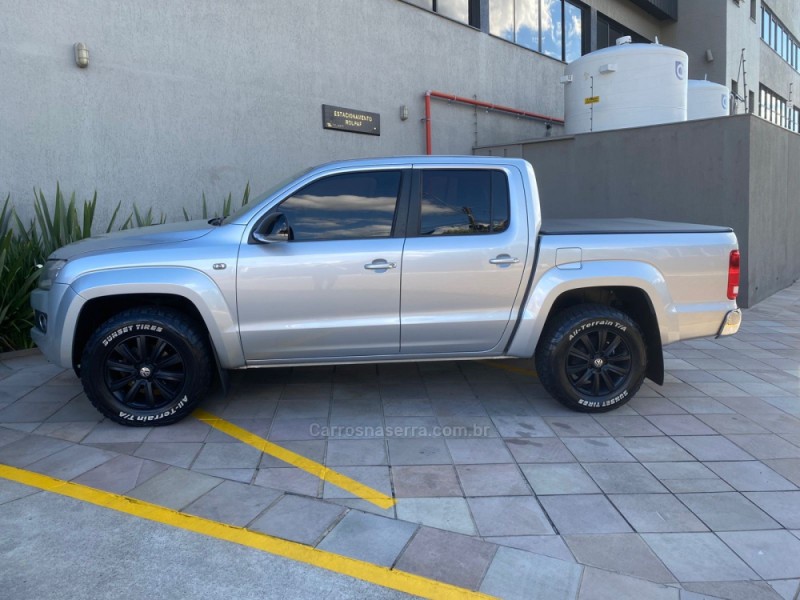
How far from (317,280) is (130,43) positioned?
16.2 ft

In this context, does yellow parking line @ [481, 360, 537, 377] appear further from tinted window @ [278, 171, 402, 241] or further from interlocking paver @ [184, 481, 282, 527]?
interlocking paver @ [184, 481, 282, 527]

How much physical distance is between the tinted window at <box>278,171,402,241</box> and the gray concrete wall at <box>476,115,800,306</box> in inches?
241

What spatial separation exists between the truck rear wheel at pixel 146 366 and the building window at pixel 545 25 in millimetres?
10849

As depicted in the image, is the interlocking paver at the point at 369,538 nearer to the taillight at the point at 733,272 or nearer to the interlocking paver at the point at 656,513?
the interlocking paver at the point at 656,513

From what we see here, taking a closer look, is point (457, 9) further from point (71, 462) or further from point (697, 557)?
point (697, 557)

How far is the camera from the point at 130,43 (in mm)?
7285

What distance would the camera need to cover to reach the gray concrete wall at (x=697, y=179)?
28.0ft

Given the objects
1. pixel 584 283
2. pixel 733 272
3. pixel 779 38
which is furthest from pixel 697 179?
pixel 779 38

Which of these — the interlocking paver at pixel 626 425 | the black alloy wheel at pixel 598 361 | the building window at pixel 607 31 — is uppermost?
the building window at pixel 607 31

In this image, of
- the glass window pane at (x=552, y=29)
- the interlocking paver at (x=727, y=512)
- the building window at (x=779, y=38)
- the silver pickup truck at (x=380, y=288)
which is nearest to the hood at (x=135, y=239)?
the silver pickup truck at (x=380, y=288)

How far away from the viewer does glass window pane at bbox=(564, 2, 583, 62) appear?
1562 cm

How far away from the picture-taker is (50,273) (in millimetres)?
4496

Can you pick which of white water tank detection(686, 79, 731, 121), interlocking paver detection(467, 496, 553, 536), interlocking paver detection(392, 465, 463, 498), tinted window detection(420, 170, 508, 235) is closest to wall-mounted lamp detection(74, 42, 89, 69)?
tinted window detection(420, 170, 508, 235)

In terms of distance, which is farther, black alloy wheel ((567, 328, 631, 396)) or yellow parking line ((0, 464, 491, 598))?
black alloy wheel ((567, 328, 631, 396))
